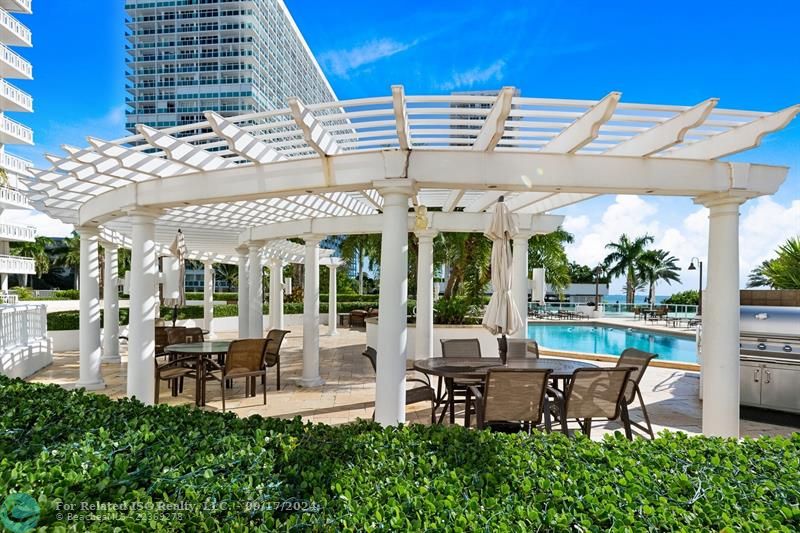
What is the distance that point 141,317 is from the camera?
5.86 m

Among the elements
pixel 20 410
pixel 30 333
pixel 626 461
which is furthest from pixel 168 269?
pixel 626 461

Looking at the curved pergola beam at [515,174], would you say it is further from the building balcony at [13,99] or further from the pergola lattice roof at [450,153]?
the building balcony at [13,99]

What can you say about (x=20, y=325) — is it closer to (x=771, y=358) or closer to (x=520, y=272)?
(x=520, y=272)

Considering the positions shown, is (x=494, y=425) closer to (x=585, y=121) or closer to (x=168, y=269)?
(x=585, y=121)

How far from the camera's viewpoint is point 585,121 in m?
4.02

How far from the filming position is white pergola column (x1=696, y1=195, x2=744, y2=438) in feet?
16.0

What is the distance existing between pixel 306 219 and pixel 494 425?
5757mm

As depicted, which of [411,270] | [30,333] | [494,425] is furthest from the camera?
[411,270]

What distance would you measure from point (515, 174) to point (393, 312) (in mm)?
1869

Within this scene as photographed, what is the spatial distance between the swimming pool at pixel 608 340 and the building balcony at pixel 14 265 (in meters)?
29.6

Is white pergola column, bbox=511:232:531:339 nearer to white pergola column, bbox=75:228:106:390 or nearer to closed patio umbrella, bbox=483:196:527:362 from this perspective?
closed patio umbrella, bbox=483:196:527:362

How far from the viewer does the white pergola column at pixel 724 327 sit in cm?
487

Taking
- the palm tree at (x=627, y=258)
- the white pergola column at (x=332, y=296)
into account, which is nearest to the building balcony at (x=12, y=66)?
the white pergola column at (x=332, y=296)

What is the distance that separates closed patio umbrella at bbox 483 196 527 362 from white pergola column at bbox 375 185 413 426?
1438mm
